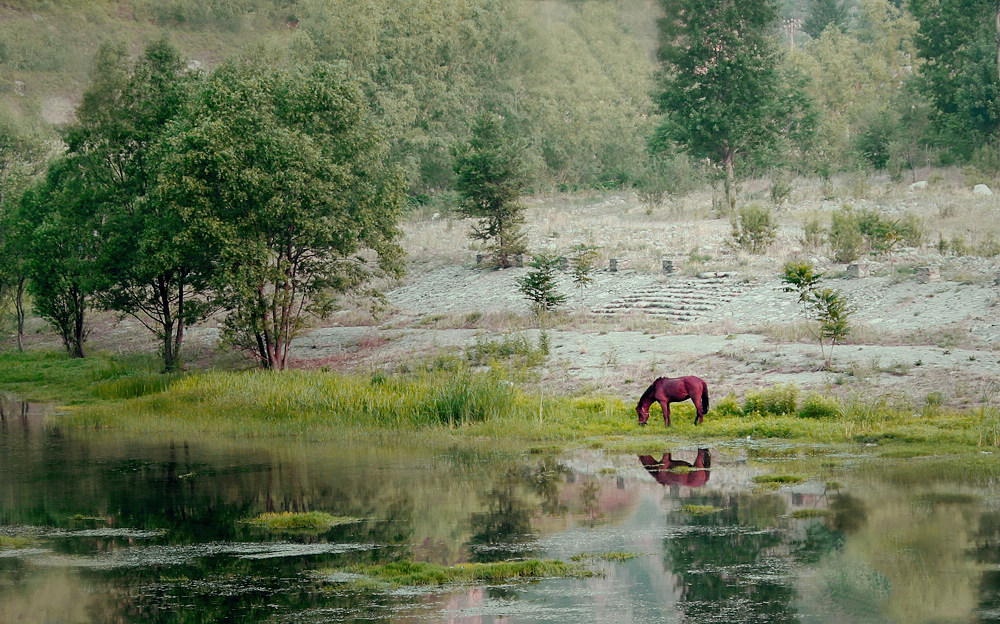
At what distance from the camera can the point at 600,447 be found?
794 inches

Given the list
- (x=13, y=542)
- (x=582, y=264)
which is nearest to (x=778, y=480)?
(x=13, y=542)

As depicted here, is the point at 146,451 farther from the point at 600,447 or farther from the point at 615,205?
the point at 615,205

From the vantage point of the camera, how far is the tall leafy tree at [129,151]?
3553 cm

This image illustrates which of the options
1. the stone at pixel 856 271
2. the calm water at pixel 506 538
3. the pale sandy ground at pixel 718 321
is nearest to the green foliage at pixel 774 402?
the pale sandy ground at pixel 718 321

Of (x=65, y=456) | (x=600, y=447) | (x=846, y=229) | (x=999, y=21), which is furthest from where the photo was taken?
(x=999, y=21)

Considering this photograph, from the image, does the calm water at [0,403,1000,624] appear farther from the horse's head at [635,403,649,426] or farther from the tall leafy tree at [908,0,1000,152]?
the tall leafy tree at [908,0,1000,152]

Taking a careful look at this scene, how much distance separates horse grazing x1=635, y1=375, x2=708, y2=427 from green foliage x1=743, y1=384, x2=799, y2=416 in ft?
4.60

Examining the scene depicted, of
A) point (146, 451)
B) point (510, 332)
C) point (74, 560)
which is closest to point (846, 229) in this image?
point (510, 332)

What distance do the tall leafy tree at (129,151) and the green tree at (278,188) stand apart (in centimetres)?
317

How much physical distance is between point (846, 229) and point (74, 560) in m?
26.8

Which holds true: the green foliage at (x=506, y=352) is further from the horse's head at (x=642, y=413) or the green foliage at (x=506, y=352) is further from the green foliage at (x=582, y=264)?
the horse's head at (x=642, y=413)

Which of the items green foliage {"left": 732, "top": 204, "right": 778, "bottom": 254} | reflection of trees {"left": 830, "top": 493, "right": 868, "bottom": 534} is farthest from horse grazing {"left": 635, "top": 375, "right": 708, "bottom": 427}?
green foliage {"left": 732, "top": 204, "right": 778, "bottom": 254}

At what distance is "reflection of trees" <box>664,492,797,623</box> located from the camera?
10883mm

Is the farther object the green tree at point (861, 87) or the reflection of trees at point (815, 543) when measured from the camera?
the green tree at point (861, 87)
